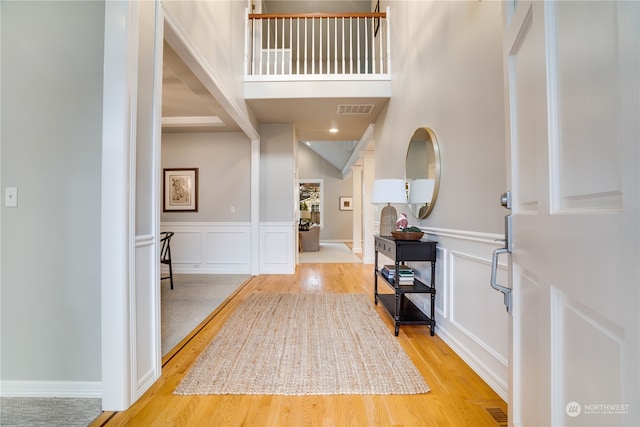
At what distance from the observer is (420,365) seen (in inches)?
70.0

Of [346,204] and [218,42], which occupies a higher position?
[218,42]

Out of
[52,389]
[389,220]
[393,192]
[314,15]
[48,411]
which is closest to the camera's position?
[48,411]

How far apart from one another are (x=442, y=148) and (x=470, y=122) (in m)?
0.41

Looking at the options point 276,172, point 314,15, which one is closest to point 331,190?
point 276,172

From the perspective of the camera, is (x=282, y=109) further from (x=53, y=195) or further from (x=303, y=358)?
(x=303, y=358)

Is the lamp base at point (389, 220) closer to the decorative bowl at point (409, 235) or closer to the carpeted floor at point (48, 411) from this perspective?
the decorative bowl at point (409, 235)

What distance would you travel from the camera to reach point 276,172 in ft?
15.4

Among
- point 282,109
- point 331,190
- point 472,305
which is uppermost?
point 282,109

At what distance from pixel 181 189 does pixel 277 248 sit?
2.03 metres

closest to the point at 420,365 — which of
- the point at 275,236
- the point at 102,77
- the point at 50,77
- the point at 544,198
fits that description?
the point at 544,198

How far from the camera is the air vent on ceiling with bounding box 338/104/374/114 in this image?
13.1 feet

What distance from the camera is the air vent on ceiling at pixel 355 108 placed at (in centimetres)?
400

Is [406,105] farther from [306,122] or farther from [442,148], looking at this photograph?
[306,122]

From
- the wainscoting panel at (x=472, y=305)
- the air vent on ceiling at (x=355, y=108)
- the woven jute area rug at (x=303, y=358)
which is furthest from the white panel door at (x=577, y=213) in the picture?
the air vent on ceiling at (x=355, y=108)
